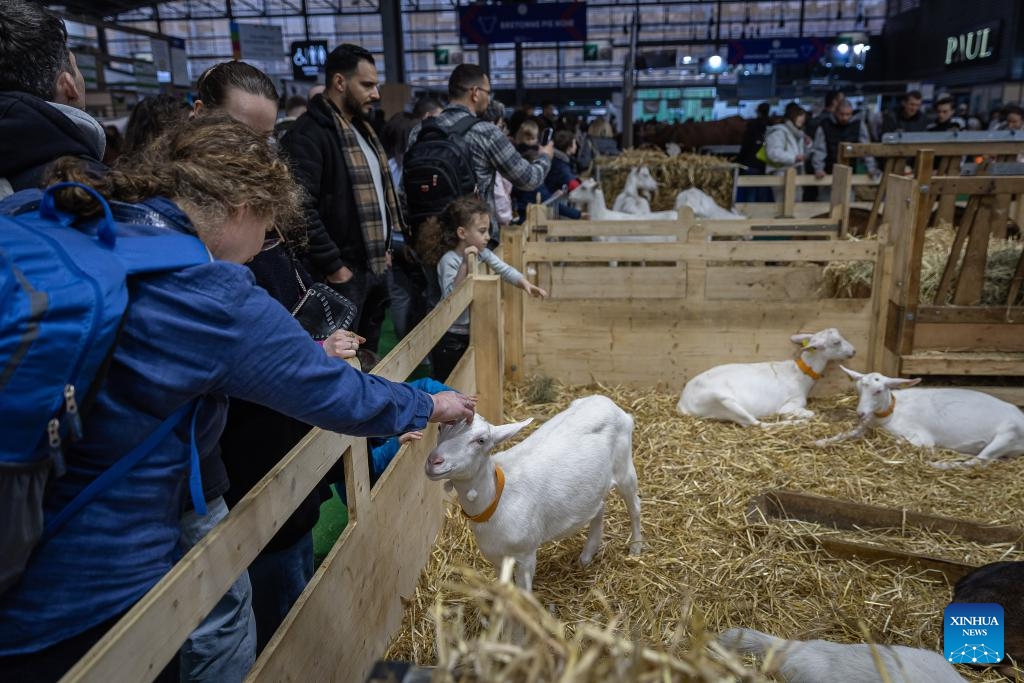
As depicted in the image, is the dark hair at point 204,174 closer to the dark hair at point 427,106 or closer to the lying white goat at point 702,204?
the dark hair at point 427,106

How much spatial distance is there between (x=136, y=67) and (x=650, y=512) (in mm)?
11023

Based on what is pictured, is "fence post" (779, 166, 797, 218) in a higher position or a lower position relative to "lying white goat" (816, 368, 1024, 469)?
higher

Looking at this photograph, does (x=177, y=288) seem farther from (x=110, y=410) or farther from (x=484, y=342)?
(x=484, y=342)

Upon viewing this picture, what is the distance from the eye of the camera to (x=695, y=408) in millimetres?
5094

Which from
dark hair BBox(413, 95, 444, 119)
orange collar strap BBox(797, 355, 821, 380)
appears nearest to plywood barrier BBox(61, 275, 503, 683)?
orange collar strap BBox(797, 355, 821, 380)

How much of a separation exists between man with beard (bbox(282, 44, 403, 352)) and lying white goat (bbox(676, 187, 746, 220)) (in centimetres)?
585

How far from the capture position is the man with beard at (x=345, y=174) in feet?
12.3

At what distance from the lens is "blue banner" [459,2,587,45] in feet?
55.6

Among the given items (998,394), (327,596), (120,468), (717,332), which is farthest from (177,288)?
(998,394)

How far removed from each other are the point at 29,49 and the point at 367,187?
194 centimetres

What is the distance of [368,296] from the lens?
14.0 feet

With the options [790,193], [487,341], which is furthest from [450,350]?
[790,193]

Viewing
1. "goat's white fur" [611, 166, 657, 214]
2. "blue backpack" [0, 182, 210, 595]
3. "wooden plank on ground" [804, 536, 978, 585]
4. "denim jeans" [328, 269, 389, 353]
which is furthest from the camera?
"goat's white fur" [611, 166, 657, 214]

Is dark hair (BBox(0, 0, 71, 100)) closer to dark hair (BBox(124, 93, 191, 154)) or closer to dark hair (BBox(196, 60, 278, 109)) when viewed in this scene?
dark hair (BBox(124, 93, 191, 154))
